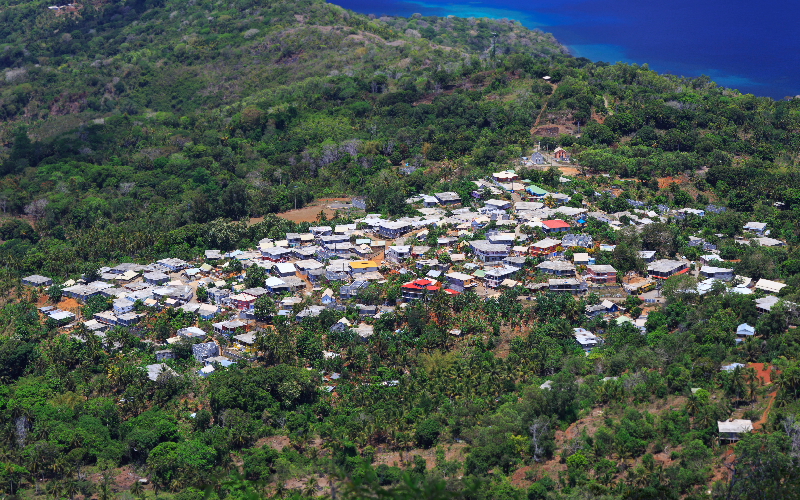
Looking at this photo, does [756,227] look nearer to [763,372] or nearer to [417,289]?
[763,372]

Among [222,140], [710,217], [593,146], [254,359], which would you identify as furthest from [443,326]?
[222,140]

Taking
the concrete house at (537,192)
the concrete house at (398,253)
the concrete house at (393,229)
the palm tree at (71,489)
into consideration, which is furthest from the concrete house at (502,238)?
the palm tree at (71,489)

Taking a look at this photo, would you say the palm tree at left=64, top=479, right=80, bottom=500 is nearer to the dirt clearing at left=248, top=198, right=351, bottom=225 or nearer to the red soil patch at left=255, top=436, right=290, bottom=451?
the red soil patch at left=255, top=436, right=290, bottom=451

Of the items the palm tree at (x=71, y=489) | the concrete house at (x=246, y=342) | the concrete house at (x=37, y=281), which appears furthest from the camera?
the concrete house at (x=37, y=281)

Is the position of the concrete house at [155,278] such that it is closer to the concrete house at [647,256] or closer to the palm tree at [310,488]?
the palm tree at [310,488]

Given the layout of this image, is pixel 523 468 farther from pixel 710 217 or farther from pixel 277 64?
pixel 277 64
